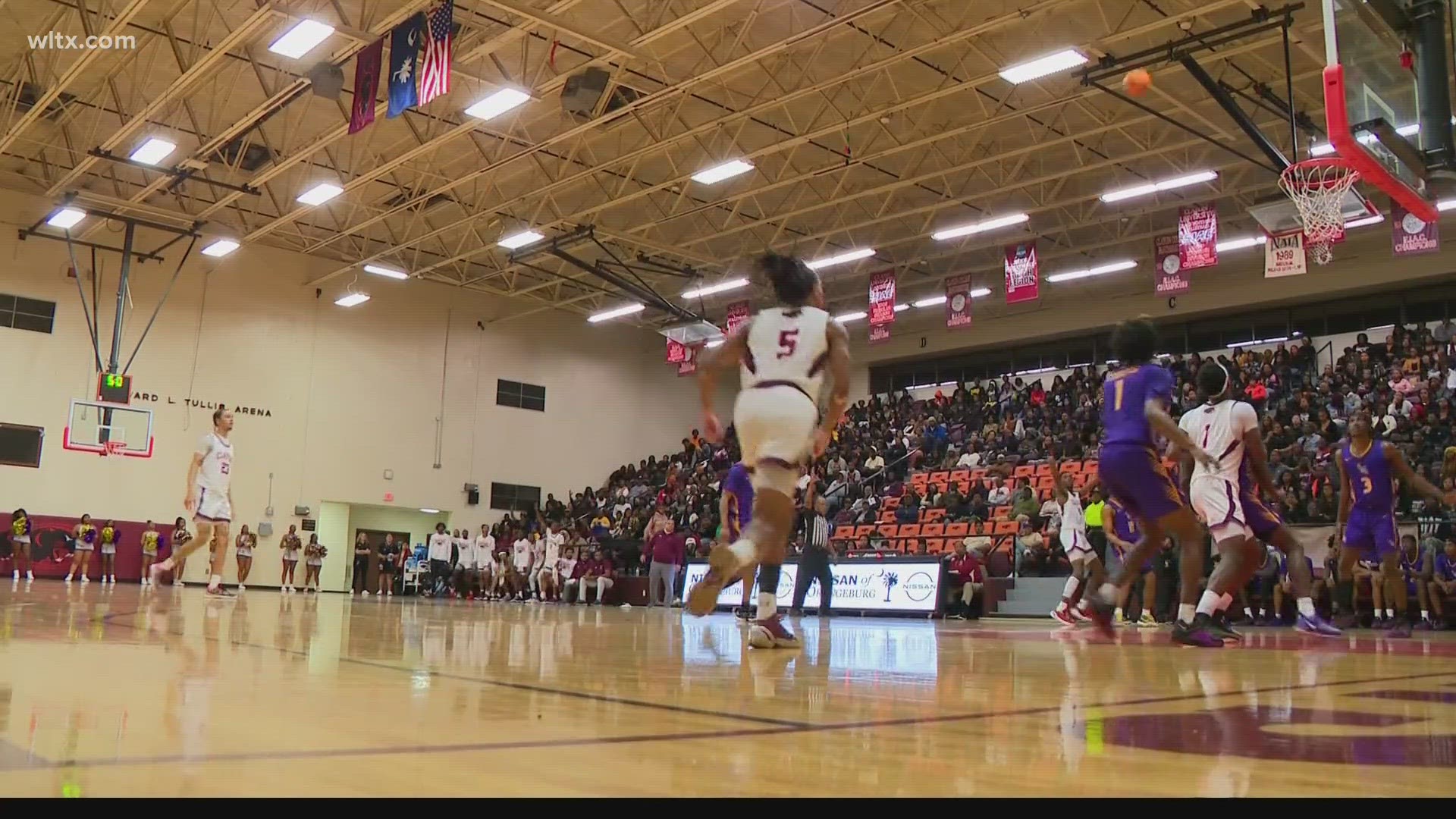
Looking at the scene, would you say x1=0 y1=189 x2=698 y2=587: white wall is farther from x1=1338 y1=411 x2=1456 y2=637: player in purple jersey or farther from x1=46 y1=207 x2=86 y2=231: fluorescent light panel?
x1=1338 y1=411 x2=1456 y2=637: player in purple jersey

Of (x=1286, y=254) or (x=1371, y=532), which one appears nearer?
(x=1371, y=532)

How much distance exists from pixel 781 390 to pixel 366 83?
40.3ft

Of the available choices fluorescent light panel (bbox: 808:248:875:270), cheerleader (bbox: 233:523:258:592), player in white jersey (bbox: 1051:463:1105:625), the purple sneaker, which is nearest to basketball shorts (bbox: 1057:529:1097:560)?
player in white jersey (bbox: 1051:463:1105:625)

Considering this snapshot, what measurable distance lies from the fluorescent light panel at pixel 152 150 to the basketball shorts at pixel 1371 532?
56.1 feet

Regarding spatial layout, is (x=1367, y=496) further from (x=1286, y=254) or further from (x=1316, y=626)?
(x=1286, y=254)

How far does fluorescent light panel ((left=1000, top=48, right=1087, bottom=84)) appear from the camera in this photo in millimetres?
14562

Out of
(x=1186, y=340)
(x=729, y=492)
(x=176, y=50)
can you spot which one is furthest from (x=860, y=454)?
(x=729, y=492)

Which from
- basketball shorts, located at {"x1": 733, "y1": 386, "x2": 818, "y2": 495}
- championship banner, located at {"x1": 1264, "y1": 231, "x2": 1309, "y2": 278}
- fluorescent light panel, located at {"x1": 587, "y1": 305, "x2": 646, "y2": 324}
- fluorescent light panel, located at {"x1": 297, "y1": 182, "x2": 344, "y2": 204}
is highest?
fluorescent light panel, located at {"x1": 297, "y1": 182, "x2": 344, "y2": 204}

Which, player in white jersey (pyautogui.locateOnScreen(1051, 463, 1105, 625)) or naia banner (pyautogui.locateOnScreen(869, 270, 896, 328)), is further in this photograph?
naia banner (pyautogui.locateOnScreen(869, 270, 896, 328))

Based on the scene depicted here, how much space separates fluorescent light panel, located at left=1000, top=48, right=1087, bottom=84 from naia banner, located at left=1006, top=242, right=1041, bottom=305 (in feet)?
22.3

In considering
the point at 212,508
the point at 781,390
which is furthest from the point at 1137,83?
the point at 212,508

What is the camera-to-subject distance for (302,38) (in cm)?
1371

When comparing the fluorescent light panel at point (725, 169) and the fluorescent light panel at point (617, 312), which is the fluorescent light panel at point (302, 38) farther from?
the fluorescent light panel at point (617, 312)

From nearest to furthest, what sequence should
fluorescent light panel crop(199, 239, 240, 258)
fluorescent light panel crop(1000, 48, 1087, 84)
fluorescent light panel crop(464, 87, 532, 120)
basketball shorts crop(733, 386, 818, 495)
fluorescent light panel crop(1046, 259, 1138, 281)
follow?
basketball shorts crop(733, 386, 818, 495), fluorescent light panel crop(1000, 48, 1087, 84), fluorescent light panel crop(464, 87, 532, 120), fluorescent light panel crop(199, 239, 240, 258), fluorescent light panel crop(1046, 259, 1138, 281)
